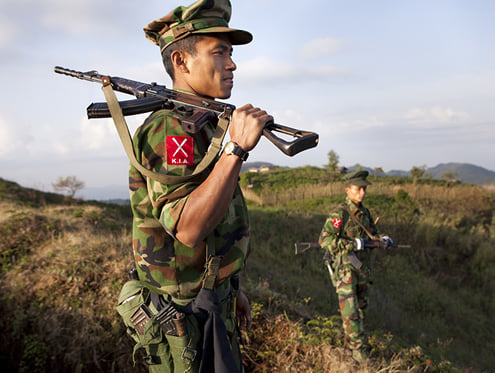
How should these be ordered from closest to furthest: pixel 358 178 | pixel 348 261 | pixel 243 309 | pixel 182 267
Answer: pixel 182 267
pixel 243 309
pixel 348 261
pixel 358 178

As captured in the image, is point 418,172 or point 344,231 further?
point 418,172

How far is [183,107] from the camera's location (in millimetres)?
1669

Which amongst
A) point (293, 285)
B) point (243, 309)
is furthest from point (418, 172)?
point (243, 309)

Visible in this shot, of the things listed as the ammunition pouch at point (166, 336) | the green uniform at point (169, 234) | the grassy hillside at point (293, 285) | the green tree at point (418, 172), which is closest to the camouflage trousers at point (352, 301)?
the grassy hillside at point (293, 285)

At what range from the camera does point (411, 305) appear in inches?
329

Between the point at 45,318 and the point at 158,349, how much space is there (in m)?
3.01

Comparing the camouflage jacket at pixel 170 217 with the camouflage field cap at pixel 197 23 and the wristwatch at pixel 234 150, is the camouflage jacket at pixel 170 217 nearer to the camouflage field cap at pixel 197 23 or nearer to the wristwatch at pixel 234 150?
the wristwatch at pixel 234 150

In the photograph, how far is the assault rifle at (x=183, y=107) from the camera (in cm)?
147

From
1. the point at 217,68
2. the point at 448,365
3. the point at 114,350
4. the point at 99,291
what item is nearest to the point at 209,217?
the point at 217,68

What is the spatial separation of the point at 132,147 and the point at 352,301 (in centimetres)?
436

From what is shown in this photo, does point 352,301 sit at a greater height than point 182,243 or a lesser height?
lesser

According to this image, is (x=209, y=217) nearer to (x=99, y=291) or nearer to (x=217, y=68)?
(x=217, y=68)

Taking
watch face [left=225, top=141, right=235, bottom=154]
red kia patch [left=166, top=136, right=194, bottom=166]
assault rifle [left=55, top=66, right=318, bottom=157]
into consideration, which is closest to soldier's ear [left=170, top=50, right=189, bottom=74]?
assault rifle [left=55, top=66, right=318, bottom=157]

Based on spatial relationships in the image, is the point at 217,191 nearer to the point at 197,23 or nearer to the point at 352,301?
the point at 197,23
